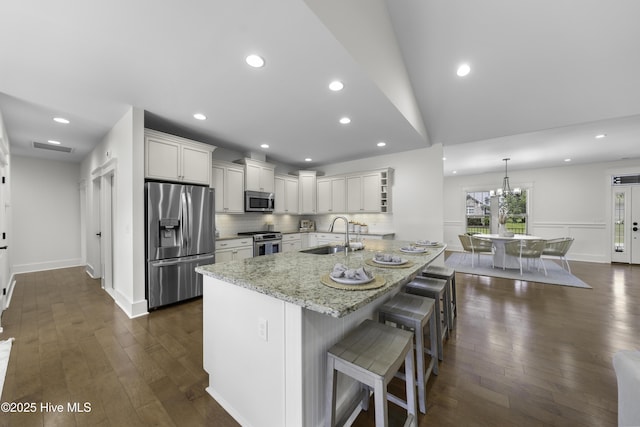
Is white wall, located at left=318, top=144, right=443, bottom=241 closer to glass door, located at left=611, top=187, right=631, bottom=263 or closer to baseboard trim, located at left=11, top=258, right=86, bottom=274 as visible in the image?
glass door, located at left=611, top=187, right=631, bottom=263

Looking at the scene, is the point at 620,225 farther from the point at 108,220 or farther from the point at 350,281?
Answer: the point at 108,220

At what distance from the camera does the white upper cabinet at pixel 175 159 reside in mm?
3092

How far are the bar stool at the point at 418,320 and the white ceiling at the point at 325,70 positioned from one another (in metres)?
2.06

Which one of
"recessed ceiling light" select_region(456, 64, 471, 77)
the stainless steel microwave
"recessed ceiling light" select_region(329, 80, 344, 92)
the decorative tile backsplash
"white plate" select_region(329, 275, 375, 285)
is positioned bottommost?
"white plate" select_region(329, 275, 375, 285)

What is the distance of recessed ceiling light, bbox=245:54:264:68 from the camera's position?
6.42 ft

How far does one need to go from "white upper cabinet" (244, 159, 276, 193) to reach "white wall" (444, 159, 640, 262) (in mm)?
7069

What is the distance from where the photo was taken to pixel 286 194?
572 centimetres

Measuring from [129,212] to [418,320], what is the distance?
347 cm

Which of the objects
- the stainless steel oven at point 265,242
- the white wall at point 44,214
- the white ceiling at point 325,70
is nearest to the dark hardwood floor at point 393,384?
the stainless steel oven at point 265,242

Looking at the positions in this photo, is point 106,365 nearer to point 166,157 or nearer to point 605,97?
point 166,157

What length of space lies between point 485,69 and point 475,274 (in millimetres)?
3861

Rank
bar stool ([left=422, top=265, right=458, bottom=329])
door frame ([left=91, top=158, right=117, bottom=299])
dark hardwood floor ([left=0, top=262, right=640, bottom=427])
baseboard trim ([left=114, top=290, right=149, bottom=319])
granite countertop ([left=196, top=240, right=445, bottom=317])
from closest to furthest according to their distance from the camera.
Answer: granite countertop ([left=196, top=240, right=445, bottom=317]), dark hardwood floor ([left=0, top=262, right=640, bottom=427]), bar stool ([left=422, top=265, right=458, bottom=329]), baseboard trim ([left=114, top=290, right=149, bottom=319]), door frame ([left=91, top=158, right=117, bottom=299])

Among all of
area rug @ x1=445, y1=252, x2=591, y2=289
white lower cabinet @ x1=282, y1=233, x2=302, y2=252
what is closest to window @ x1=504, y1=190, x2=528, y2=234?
area rug @ x1=445, y1=252, x2=591, y2=289

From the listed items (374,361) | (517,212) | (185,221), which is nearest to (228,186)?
(185,221)
